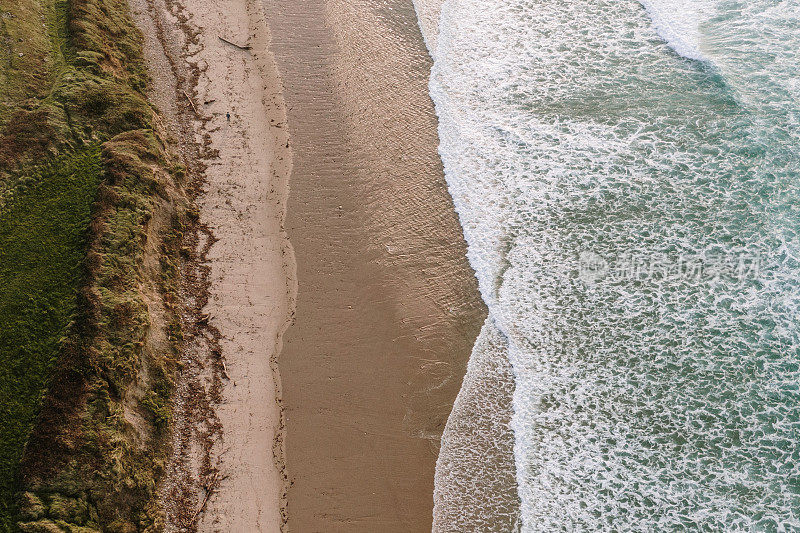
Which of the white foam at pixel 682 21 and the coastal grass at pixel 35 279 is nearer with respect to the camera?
the coastal grass at pixel 35 279

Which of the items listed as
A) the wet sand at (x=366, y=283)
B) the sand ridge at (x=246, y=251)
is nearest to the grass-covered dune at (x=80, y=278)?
the sand ridge at (x=246, y=251)

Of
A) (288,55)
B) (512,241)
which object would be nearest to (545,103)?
(512,241)

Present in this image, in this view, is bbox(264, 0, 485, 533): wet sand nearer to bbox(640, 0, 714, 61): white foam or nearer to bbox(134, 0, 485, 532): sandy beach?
bbox(134, 0, 485, 532): sandy beach

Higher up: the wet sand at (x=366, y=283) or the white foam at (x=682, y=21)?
the white foam at (x=682, y=21)

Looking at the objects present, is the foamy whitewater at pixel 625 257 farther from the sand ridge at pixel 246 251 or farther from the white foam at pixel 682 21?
the sand ridge at pixel 246 251

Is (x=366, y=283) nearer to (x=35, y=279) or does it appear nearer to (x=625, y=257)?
(x=625, y=257)

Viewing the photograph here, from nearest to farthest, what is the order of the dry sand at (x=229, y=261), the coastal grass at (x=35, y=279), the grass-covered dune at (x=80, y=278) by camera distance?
the grass-covered dune at (x=80, y=278) < the coastal grass at (x=35, y=279) < the dry sand at (x=229, y=261)

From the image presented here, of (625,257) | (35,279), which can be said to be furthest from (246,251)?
(625,257)

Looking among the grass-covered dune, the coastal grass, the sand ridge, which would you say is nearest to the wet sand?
the sand ridge

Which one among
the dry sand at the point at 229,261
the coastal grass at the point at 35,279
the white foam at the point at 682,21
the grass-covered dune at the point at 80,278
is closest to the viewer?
the grass-covered dune at the point at 80,278
